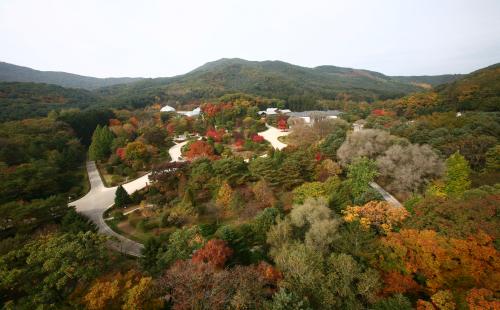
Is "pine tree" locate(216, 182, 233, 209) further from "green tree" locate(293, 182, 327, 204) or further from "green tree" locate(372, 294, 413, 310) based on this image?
"green tree" locate(372, 294, 413, 310)

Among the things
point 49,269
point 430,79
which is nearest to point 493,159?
point 49,269

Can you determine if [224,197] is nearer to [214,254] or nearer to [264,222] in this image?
[264,222]

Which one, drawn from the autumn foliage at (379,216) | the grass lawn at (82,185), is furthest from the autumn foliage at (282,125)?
the grass lawn at (82,185)

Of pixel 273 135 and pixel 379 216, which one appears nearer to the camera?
pixel 379 216

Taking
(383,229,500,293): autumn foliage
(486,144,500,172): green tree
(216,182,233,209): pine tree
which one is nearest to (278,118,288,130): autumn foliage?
(216,182,233,209): pine tree

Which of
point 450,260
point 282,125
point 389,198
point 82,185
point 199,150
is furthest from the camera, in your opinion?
point 282,125

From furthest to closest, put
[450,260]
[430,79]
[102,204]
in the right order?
[430,79] → [102,204] → [450,260]

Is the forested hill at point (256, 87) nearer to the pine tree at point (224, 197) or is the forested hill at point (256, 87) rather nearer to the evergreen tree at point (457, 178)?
the evergreen tree at point (457, 178)
